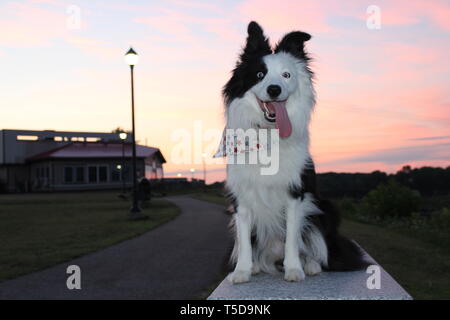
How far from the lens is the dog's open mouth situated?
10.8ft

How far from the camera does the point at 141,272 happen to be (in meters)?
9.55

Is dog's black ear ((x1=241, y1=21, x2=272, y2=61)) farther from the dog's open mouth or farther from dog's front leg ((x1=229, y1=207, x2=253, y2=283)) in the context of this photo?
dog's front leg ((x1=229, y1=207, x2=253, y2=283))

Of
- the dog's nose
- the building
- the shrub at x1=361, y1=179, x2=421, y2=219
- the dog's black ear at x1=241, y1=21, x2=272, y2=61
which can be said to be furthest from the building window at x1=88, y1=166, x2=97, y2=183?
the dog's nose

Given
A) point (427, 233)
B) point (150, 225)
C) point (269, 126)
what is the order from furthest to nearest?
point (150, 225), point (427, 233), point (269, 126)

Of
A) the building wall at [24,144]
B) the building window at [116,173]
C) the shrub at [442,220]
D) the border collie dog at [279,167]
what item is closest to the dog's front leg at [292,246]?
the border collie dog at [279,167]

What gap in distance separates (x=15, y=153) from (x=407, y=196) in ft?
159

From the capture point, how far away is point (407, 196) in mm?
23016

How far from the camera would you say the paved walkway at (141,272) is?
7.95m

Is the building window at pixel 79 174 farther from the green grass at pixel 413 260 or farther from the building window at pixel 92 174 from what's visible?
the green grass at pixel 413 260

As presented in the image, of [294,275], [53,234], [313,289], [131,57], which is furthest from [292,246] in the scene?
[131,57]

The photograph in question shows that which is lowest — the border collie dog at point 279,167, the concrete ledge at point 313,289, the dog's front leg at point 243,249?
the concrete ledge at point 313,289

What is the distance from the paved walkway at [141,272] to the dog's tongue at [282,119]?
11.0 feet
